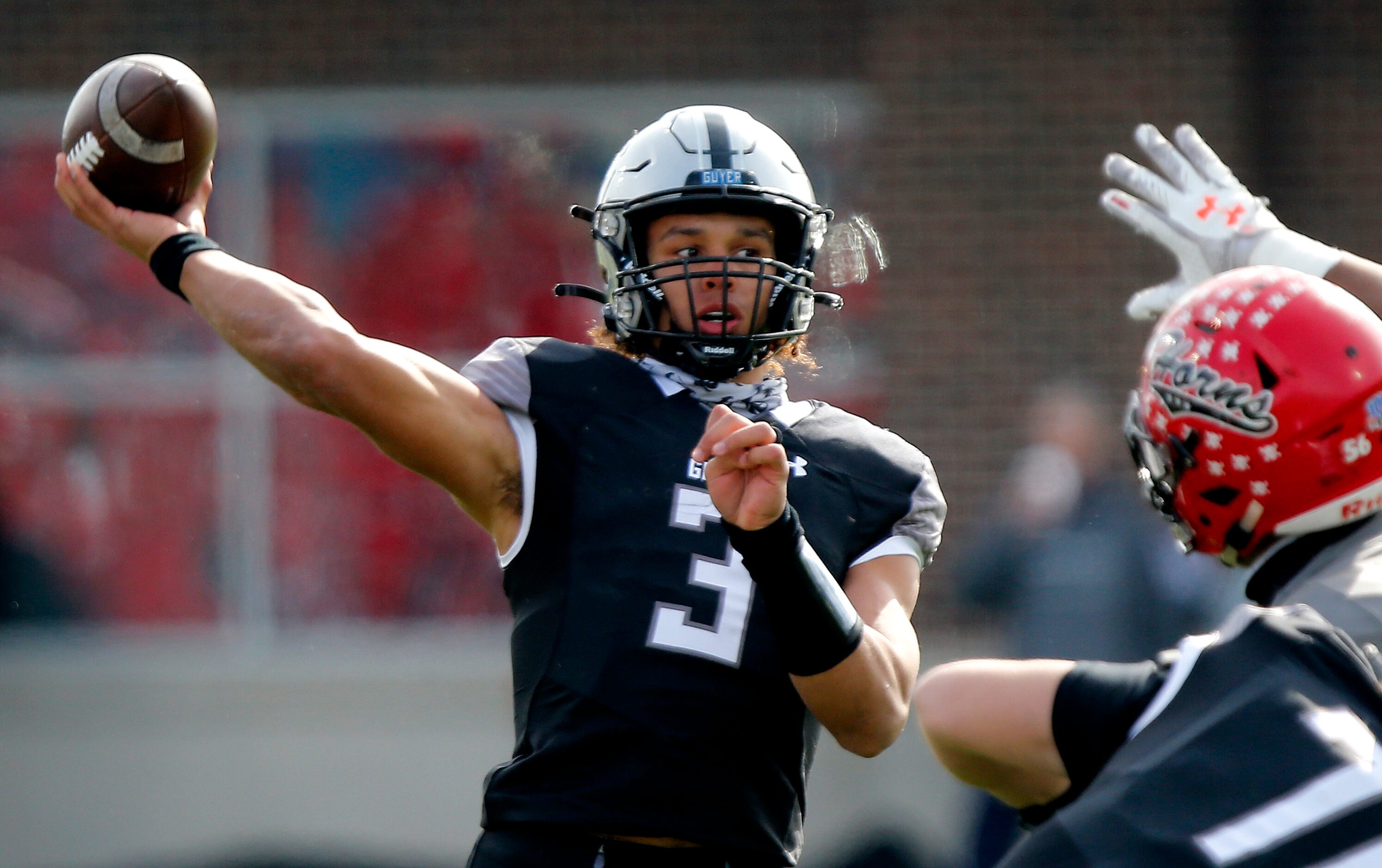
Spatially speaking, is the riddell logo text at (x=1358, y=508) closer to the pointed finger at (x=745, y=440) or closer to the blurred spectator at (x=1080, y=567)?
the pointed finger at (x=745, y=440)

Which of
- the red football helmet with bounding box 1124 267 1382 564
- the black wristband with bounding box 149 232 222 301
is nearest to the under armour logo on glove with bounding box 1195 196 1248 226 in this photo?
the red football helmet with bounding box 1124 267 1382 564

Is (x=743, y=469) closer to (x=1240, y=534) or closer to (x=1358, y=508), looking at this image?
(x=1240, y=534)

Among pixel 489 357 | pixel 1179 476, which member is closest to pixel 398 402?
pixel 489 357

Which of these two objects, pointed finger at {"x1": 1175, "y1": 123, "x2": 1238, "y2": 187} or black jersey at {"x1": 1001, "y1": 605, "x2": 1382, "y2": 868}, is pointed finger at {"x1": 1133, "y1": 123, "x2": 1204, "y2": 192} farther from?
black jersey at {"x1": 1001, "y1": 605, "x2": 1382, "y2": 868}

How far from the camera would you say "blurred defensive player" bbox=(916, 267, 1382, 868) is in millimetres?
1830

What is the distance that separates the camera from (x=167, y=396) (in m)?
8.22

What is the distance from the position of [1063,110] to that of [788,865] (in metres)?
5.80

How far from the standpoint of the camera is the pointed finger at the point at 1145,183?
343cm

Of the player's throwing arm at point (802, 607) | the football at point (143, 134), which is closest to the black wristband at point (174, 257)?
the football at point (143, 134)

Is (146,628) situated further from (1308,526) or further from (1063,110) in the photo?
(1308,526)

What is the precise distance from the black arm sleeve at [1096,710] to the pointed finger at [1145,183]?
5.34ft

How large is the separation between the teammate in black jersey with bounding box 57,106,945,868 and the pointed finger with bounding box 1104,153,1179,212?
2.60 feet

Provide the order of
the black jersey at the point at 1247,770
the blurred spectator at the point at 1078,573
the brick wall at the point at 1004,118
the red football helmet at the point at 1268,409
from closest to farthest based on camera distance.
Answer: the black jersey at the point at 1247,770 < the red football helmet at the point at 1268,409 < the blurred spectator at the point at 1078,573 < the brick wall at the point at 1004,118

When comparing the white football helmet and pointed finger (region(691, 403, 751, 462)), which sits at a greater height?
the white football helmet
